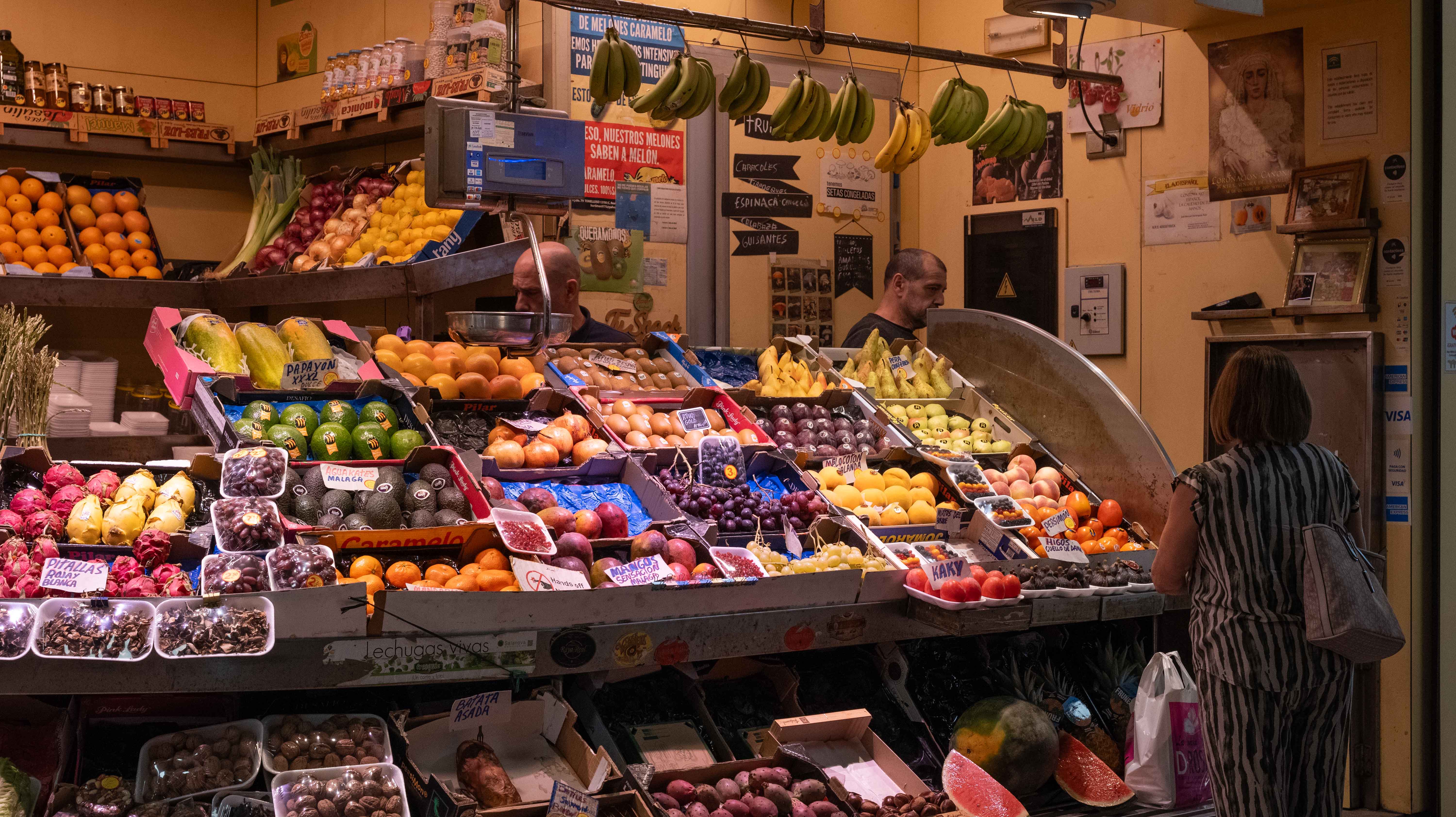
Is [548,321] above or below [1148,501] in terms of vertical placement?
above

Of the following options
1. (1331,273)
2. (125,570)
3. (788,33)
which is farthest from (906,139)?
(125,570)

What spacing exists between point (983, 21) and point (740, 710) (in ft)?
15.8

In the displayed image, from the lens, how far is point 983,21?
6988mm

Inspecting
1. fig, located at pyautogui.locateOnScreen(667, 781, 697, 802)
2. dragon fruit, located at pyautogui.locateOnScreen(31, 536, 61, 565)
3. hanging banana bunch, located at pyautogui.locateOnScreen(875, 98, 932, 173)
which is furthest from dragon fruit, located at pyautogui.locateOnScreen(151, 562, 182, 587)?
hanging banana bunch, located at pyautogui.locateOnScreen(875, 98, 932, 173)

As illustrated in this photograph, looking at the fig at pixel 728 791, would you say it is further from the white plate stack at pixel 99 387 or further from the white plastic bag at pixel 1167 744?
the white plate stack at pixel 99 387

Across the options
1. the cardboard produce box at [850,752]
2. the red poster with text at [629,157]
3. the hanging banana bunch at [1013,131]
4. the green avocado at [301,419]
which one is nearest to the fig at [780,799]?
the cardboard produce box at [850,752]

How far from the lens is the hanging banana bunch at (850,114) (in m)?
5.41

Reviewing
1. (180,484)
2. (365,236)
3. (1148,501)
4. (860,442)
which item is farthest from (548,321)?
(365,236)

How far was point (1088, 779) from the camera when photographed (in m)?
3.90

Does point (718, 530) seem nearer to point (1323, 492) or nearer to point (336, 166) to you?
point (1323, 492)

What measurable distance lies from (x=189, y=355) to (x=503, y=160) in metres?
1.21

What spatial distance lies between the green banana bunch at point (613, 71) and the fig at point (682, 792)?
2.84 meters

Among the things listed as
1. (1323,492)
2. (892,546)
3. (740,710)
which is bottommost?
(740,710)

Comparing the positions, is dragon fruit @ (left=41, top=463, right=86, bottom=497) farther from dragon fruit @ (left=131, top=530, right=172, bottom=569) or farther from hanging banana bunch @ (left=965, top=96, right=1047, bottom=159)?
hanging banana bunch @ (left=965, top=96, right=1047, bottom=159)
